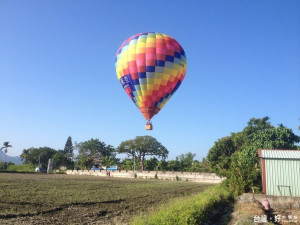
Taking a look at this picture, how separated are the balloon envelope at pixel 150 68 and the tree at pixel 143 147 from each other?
58.6 metres

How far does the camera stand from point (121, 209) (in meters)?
14.1

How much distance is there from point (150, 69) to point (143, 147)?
60.8 m

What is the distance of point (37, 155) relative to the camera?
111m

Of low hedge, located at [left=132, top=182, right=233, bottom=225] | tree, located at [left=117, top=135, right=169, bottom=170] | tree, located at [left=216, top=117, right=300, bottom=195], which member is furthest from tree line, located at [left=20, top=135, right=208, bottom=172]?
low hedge, located at [left=132, top=182, right=233, bottom=225]

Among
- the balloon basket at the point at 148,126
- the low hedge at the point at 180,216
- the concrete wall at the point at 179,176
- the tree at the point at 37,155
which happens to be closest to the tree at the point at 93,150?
the tree at the point at 37,155

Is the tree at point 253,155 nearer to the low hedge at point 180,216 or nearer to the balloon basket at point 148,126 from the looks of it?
the low hedge at point 180,216

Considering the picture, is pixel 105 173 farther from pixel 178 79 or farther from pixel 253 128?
pixel 178 79

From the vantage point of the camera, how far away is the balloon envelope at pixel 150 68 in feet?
65.3

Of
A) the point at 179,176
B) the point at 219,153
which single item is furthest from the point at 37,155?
the point at 219,153

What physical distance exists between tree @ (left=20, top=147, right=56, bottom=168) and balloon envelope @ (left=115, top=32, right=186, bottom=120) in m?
99.8

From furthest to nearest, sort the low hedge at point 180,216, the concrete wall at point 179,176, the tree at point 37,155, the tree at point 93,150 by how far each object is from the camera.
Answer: the tree at point 37,155
the tree at point 93,150
the concrete wall at point 179,176
the low hedge at point 180,216

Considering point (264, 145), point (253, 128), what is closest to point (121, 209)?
point (264, 145)

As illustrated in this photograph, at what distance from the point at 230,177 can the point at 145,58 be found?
10454 mm

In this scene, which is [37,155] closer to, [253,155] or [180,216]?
[253,155]
